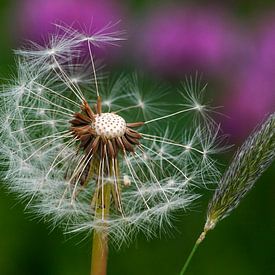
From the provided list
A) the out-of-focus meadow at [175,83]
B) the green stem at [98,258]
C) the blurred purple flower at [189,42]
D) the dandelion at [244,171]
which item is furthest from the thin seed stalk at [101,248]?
the blurred purple flower at [189,42]

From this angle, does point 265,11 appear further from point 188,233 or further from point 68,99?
point 68,99

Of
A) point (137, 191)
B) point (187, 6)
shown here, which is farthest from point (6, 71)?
point (137, 191)

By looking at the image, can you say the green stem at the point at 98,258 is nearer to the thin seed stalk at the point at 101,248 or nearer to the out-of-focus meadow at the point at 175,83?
the thin seed stalk at the point at 101,248

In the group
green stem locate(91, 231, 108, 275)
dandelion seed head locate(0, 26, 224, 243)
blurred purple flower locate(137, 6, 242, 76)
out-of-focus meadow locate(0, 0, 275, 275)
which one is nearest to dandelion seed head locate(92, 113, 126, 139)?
dandelion seed head locate(0, 26, 224, 243)

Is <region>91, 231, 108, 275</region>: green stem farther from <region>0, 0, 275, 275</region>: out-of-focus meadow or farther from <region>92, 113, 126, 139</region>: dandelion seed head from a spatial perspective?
<region>0, 0, 275, 275</region>: out-of-focus meadow

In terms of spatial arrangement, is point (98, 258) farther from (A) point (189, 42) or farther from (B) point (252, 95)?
(A) point (189, 42)

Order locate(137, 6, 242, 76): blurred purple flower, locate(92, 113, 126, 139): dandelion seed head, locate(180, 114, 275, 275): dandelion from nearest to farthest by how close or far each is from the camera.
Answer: locate(180, 114, 275, 275): dandelion < locate(92, 113, 126, 139): dandelion seed head < locate(137, 6, 242, 76): blurred purple flower
